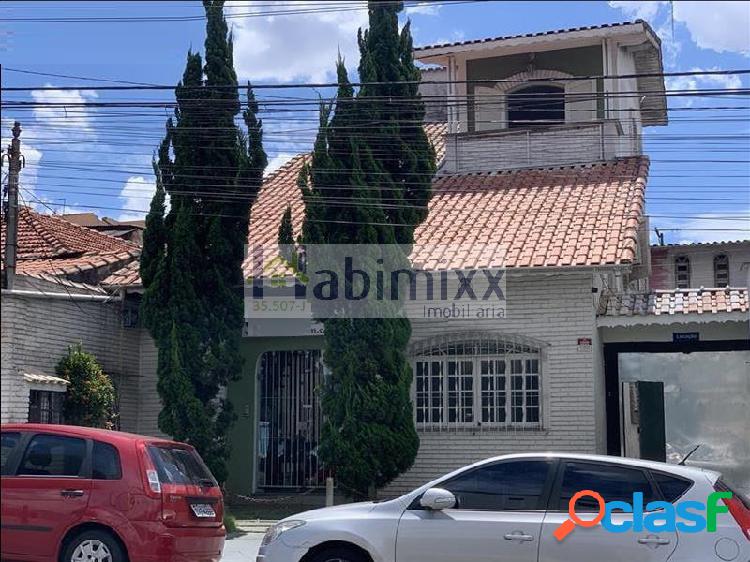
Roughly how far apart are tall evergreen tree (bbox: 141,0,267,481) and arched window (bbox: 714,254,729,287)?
58.5 ft

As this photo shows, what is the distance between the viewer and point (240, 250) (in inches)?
606

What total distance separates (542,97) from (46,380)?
11.7 meters

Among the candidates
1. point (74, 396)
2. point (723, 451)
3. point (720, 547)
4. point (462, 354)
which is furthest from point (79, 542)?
point (723, 451)

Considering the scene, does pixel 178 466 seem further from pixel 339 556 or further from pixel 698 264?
pixel 698 264

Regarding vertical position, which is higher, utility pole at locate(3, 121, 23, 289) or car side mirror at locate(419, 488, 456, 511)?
utility pole at locate(3, 121, 23, 289)

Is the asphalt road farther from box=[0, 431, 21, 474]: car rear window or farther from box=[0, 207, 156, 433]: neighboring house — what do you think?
box=[0, 207, 156, 433]: neighboring house

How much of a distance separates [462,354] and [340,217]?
3.31 metres

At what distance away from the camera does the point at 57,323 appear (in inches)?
616

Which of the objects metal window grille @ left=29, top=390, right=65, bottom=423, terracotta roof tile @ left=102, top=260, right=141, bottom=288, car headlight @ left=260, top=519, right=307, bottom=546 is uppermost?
terracotta roof tile @ left=102, top=260, right=141, bottom=288

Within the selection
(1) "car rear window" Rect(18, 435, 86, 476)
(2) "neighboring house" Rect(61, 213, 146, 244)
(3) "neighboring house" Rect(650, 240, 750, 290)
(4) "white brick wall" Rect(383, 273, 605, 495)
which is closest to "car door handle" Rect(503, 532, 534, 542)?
(1) "car rear window" Rect(18, 435, 86, 476)

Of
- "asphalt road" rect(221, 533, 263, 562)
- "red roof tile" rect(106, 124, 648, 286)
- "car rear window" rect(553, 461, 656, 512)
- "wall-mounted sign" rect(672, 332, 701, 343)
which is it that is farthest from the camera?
"wall-mounted sign" rect(672, 332, 701, 343)

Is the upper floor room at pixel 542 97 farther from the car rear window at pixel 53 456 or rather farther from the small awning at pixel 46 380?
the car rear window at pixel 53 456

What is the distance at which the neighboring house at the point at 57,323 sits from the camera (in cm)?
1466

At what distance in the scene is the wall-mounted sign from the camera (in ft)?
52.2
